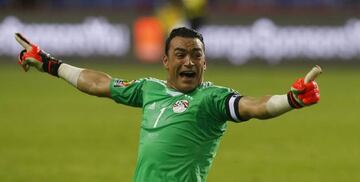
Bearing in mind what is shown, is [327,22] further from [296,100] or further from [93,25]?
[296,100]

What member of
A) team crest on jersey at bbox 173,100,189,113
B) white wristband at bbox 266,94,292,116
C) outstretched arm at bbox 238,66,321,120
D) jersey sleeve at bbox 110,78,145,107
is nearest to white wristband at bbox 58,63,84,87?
jersey sleeve at bbox 110,78,145,107

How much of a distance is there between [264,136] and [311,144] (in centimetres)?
107

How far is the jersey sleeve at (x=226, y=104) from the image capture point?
237 inches

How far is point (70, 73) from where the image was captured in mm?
7281

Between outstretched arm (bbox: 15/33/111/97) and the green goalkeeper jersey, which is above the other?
outstretched arm (bbox: 15/33/111/97)

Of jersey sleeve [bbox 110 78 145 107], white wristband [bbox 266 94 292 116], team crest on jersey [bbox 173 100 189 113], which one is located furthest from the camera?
jersey sleeve [bbox 110 78 145 107]

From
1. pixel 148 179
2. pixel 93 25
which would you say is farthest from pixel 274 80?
pixel 148 179

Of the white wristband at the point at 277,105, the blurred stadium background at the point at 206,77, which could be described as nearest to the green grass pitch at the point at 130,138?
the blurred stadium background at the point at 206,77

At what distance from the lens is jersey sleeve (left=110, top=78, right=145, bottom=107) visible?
272 inches

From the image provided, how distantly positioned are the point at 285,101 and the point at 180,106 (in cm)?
104

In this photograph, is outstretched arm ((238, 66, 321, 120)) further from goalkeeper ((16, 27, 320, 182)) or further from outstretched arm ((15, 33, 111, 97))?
outstretched arm ((15, 33, 111, 97))

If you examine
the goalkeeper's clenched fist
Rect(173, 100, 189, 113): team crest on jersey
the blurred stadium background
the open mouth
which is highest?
the blurred stadium background

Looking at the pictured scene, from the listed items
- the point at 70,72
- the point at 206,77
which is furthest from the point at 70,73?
the point at 206,77

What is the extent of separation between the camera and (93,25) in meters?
23.3
